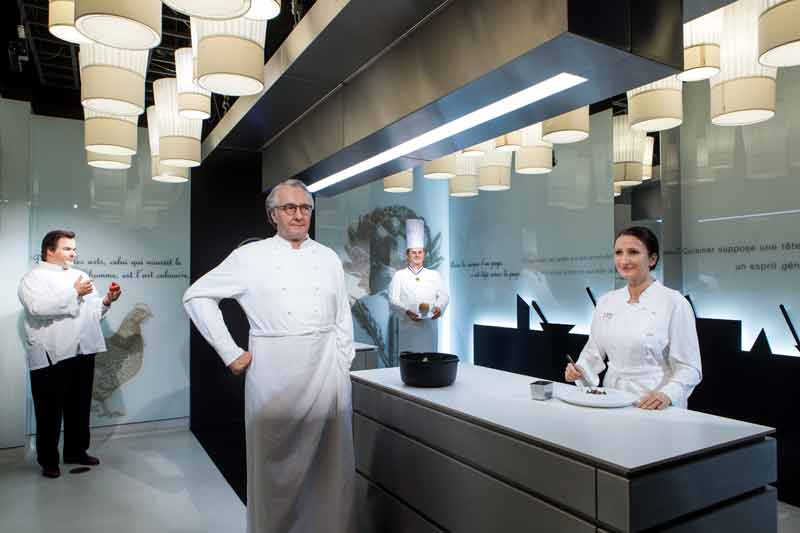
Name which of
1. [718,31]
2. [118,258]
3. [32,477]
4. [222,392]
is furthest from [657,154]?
[32,477]

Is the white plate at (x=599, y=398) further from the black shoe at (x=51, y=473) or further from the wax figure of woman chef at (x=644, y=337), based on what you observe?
the black shoe at (x=51, y=473)

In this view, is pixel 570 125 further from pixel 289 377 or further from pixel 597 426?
pixel 289 377

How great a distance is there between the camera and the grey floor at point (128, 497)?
288cm

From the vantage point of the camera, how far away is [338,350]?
2418 mm

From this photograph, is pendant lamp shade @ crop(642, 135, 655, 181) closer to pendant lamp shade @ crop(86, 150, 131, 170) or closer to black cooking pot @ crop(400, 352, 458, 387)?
black cooking pot @ crop(400, 352, 458, 387)

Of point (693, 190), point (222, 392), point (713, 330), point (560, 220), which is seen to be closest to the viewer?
point (713, 330)

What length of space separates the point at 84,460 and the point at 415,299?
9.96 ft

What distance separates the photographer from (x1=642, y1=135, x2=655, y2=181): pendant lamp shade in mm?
4117

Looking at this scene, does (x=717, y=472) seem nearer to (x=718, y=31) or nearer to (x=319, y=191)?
(x=718, y=31)

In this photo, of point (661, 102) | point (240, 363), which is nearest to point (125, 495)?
point (240, 363)

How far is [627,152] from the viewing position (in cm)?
408

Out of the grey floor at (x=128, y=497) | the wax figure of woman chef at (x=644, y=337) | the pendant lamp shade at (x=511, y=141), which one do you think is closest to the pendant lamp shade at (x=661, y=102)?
the wax figure of woman chef at (x=644, y=337)

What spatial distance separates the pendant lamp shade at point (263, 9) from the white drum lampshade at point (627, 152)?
3056 millimetres

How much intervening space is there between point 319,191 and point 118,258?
196 cm
